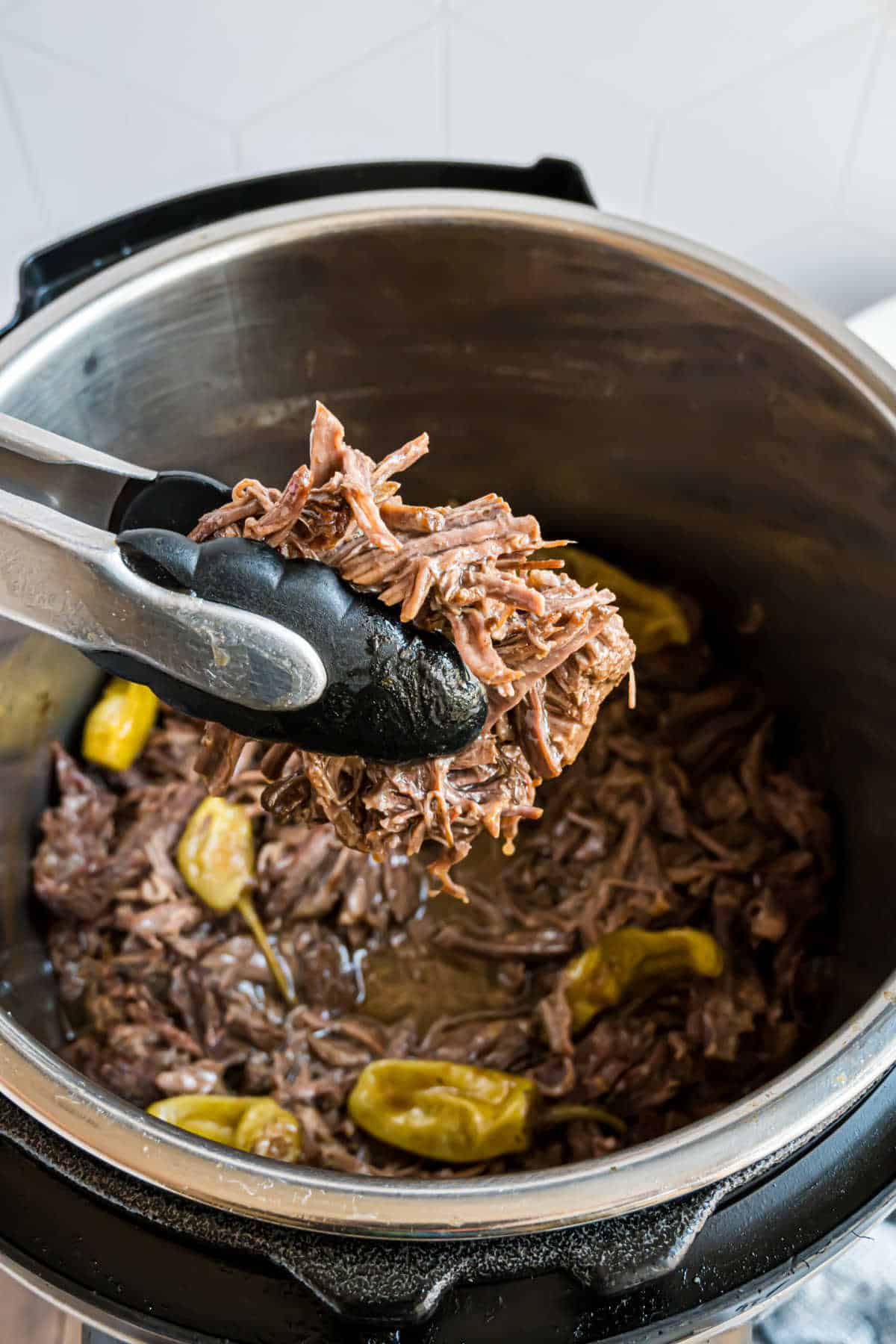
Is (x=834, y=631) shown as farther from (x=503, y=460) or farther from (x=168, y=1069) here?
(x=168, y=1069)

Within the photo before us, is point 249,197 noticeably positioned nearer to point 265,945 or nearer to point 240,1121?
point 265,945

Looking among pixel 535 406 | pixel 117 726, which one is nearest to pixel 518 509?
pixel 535 406

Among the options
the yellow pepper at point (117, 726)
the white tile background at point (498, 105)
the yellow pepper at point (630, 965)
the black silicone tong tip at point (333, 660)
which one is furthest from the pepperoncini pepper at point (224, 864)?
the white tile background at point (498, 105)

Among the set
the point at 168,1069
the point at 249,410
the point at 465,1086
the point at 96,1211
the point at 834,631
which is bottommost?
the point at 168,1069

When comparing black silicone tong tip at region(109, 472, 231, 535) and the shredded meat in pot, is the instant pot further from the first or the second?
the shredded meat in pot

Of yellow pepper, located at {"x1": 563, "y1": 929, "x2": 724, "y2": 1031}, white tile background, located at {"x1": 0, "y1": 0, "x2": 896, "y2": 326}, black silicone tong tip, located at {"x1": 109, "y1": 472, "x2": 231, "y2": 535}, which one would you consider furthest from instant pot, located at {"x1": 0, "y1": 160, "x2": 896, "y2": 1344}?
white tile background, located at {"x1": 0, "y1": 0, "x2": 896, "y2": 326}

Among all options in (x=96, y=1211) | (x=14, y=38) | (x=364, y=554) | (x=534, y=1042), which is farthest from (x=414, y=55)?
(x=96, y=1211)

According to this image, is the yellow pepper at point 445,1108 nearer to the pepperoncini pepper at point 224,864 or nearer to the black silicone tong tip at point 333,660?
the pepperoncini pepper at point 224,864
